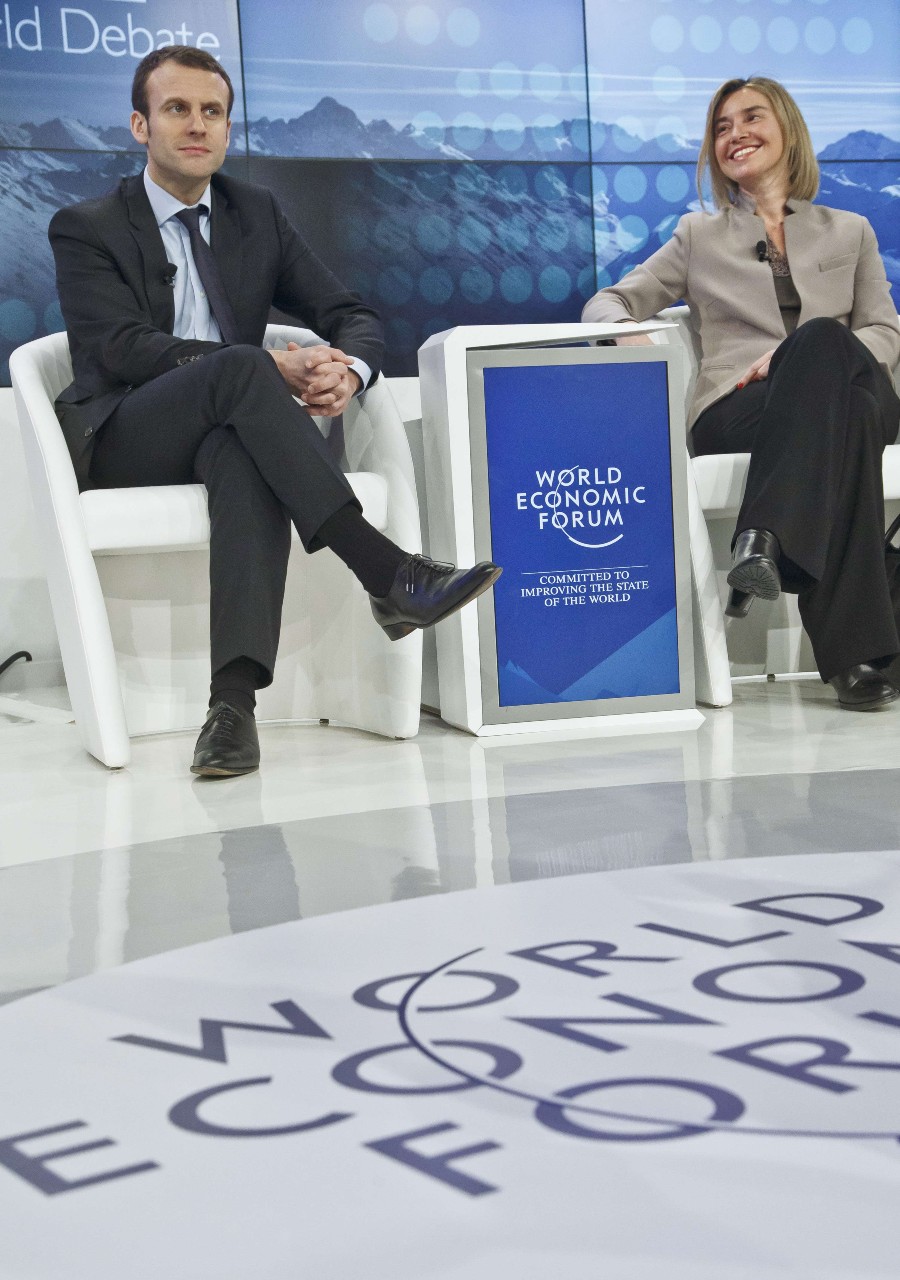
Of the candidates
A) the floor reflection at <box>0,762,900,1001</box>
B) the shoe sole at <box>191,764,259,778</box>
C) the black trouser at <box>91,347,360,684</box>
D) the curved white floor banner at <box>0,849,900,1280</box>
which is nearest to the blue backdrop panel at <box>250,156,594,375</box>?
the black trouser at <box>91,347,360,684</box>

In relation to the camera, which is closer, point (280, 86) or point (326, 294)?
point (326, 294)

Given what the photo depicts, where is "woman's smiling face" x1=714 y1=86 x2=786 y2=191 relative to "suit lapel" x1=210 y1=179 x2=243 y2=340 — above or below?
above

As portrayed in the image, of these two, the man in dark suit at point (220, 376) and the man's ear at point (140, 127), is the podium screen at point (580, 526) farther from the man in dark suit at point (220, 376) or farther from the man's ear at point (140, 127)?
the man's ear at point (140, 127)

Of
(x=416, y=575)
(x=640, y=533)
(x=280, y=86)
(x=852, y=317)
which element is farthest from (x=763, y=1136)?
(x=280, y=86)

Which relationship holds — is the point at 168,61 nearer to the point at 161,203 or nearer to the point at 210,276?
the point at 161,203

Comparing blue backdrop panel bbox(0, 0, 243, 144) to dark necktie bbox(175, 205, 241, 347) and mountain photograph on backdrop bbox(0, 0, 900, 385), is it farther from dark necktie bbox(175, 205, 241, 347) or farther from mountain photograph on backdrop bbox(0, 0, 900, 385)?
dark necktie bbox(175, 205, 241, 347)

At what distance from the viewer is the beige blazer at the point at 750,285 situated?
9.37ft

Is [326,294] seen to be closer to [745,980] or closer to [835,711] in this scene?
[835,711]

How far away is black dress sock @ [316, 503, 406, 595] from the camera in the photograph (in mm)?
2180

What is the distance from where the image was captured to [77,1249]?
2.12 feet

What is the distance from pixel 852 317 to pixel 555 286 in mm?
1909

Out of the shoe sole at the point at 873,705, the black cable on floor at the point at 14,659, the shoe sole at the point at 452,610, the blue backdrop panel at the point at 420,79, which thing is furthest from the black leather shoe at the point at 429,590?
the blue backdrop panel at the point at 420,79

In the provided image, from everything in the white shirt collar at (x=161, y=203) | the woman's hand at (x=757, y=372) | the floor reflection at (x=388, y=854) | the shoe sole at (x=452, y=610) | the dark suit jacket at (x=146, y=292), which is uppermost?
the white shirt collar at (x=161, y=203)

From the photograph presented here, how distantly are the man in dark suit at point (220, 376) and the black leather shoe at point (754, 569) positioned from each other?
1.54ft
